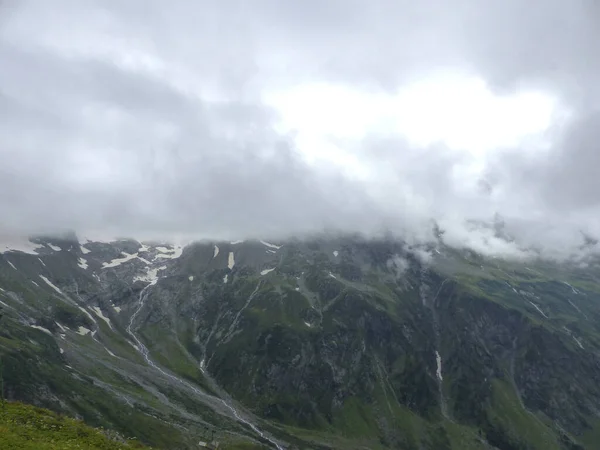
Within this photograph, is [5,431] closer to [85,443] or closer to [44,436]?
[44,436]

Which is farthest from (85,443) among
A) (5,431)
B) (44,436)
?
(5,431)

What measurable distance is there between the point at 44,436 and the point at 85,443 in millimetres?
3812

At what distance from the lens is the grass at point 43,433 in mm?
42750

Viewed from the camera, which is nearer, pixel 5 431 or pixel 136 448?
pixel 5 431

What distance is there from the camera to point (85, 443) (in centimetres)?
4631

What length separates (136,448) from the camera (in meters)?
49.0

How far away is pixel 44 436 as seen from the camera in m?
45.8

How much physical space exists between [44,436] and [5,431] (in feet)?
11.2

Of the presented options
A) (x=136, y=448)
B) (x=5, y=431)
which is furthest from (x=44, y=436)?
(x=136, y=448)

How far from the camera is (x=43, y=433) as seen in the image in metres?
46.5

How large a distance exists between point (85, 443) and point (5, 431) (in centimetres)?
701

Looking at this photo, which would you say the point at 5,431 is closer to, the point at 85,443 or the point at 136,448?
the point at 85,443

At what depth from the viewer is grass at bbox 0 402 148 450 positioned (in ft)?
140

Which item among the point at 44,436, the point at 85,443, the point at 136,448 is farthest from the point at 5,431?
the point at 136,448
